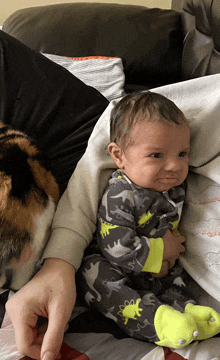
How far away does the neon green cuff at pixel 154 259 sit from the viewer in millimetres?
793

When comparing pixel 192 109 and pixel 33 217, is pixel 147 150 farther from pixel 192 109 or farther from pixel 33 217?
pixel 33 217

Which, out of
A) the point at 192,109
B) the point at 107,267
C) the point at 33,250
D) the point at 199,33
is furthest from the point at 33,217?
the point at 199,33

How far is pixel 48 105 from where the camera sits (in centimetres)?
108

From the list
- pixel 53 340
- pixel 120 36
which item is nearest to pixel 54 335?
pixel 53 340

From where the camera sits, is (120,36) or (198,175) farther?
(120,36)

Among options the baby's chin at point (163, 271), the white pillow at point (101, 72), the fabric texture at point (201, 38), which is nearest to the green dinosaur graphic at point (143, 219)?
the baby's chin at point (163, 271)

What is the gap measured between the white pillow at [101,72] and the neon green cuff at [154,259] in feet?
2.49

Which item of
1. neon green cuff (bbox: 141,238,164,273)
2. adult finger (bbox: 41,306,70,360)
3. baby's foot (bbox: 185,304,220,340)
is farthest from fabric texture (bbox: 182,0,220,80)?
adult finger (bbox: 41,306,70,360)

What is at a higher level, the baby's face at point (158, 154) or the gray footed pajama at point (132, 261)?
the baby's face at point (158, 154)

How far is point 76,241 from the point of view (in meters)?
0.82

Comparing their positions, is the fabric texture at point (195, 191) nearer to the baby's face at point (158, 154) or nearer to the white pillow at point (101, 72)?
the baby's face at point (158, 154)

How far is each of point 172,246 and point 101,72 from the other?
858 millimetres

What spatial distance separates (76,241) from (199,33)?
2.95ft

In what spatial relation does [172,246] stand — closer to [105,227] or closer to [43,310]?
[105,227]
